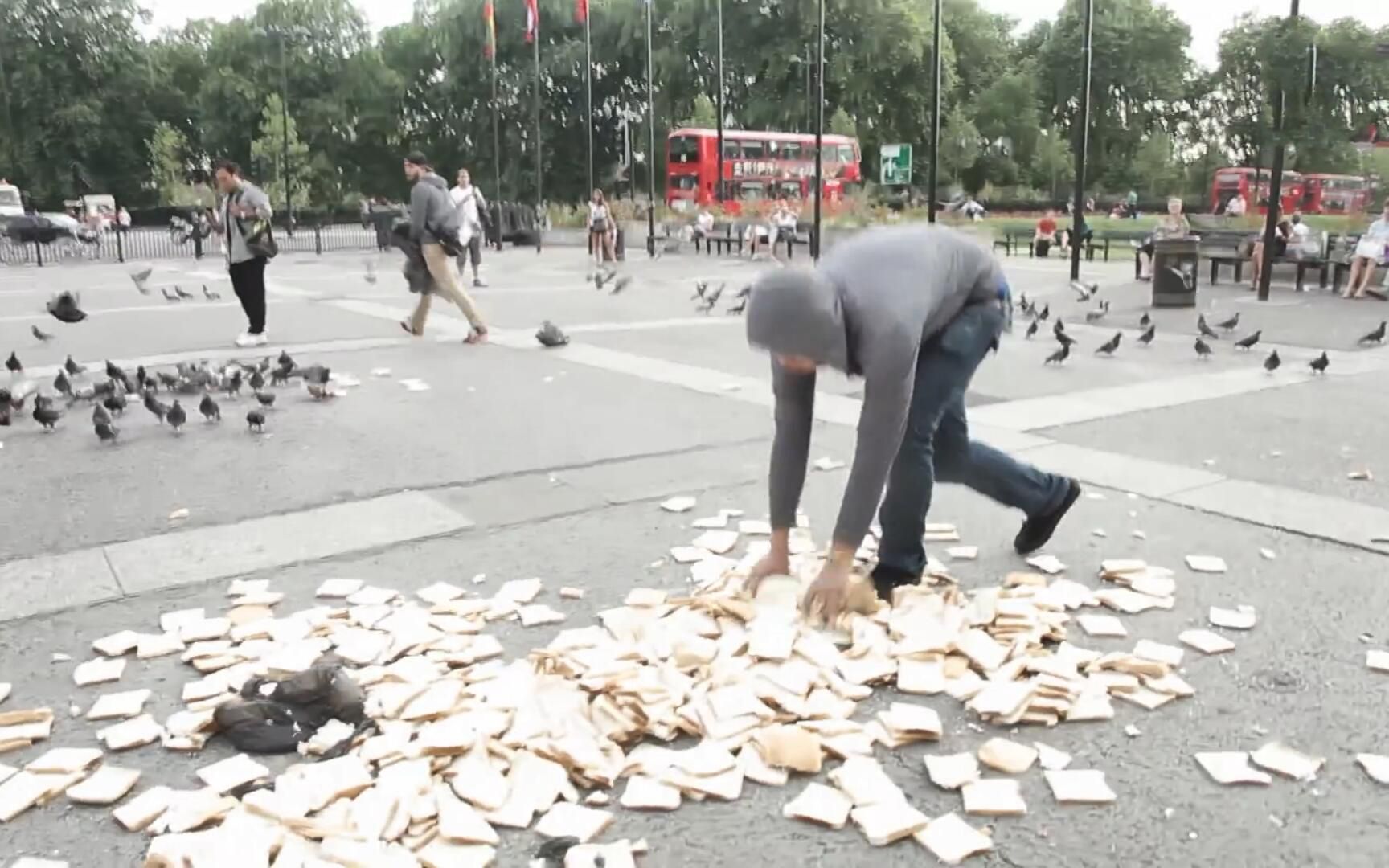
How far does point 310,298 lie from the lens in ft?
55.6

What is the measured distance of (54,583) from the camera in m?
4.54

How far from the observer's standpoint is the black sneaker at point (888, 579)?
407cm

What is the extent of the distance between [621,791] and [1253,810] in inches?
60.2

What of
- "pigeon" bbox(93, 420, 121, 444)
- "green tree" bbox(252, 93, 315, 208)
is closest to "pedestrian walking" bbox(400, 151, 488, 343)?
"pigeon" bbox(93, 420, 121, 444)

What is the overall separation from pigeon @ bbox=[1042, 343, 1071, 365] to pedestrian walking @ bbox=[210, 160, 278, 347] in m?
6.94

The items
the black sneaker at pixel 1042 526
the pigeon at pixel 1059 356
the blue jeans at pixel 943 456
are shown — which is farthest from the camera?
the pigeon at pixel 1059 356

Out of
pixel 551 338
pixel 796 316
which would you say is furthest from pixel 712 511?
pixel 551 338

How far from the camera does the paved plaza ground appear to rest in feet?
9.31

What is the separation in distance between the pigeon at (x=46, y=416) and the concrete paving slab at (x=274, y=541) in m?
2.83

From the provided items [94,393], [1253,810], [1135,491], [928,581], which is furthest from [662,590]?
[94,393]

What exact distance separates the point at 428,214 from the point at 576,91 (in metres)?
51.7

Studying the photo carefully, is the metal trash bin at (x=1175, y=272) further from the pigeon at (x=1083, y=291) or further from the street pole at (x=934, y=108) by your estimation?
the street pole at (x=934, y=108)

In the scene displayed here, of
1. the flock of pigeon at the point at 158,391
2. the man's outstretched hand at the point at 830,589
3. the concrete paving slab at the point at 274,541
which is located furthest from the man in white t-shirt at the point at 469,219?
the man's outstretched hand at the point at 830,589

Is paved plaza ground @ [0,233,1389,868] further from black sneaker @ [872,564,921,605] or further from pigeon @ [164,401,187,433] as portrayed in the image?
black sneaker @ [872,564,921,605]
